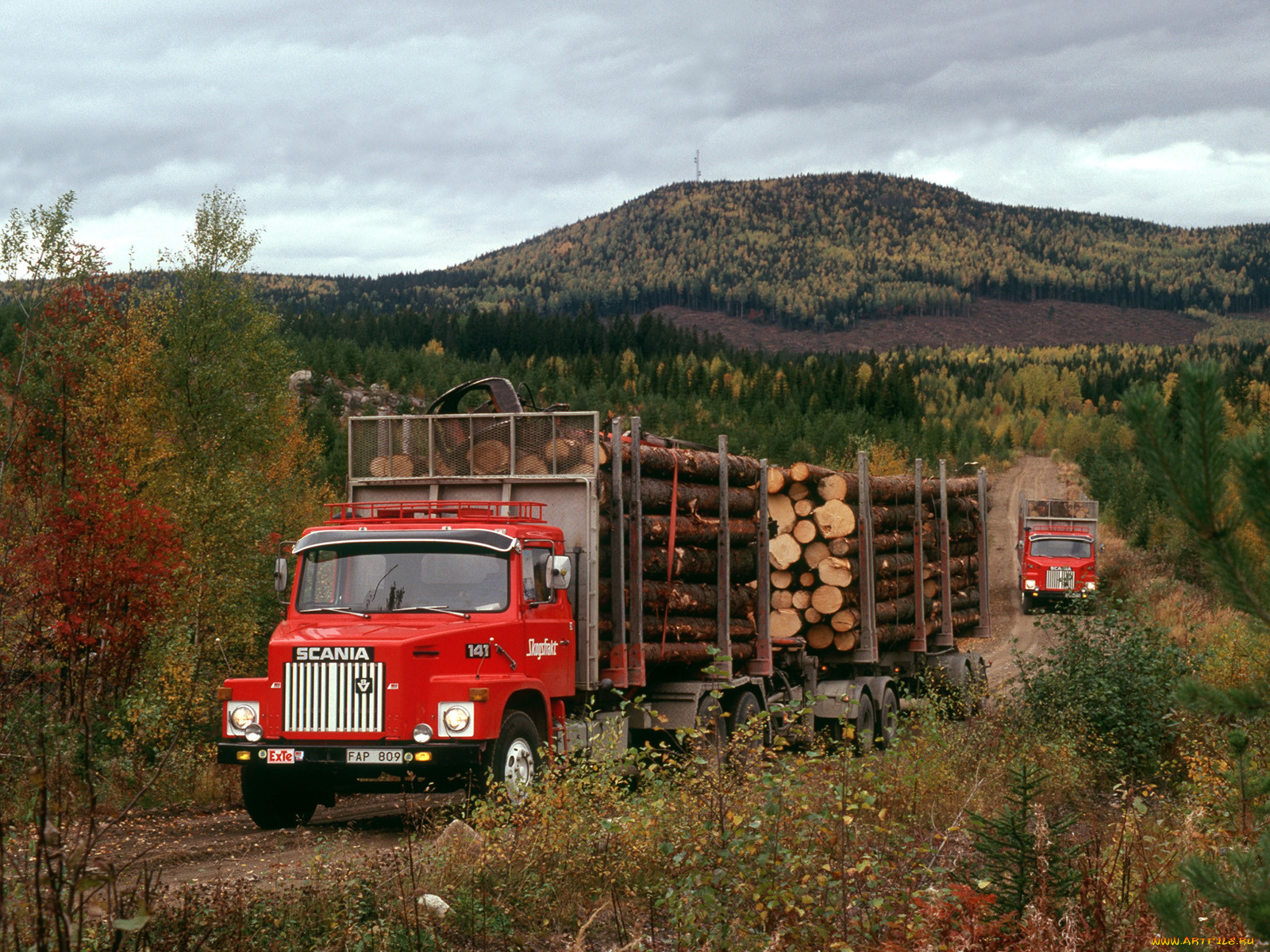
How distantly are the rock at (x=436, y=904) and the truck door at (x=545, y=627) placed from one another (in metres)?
4.12

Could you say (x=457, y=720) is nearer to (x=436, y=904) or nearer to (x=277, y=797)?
(x=277, y=797)

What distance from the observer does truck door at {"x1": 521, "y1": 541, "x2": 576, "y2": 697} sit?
1065 cm

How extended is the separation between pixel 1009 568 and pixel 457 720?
4919 cm

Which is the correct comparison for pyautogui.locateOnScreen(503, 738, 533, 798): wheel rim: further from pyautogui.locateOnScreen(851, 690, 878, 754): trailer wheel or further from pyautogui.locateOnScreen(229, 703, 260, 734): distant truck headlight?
pyautogui.locateOnScreen(851, 690, 878, 754): trailer wheel

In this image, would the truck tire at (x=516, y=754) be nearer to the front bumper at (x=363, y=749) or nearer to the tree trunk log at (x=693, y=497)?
Answer: the front bumper at (x=363, y=749)

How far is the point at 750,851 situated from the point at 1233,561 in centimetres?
302

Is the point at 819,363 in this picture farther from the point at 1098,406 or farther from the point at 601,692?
the point at 601,692

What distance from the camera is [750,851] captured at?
217 inches

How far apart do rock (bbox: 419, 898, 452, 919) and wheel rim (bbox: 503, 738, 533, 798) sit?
2.99 metres

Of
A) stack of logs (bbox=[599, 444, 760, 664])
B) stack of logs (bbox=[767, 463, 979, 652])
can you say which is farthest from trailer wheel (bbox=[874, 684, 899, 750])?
stack of logs (bbox=[599, 444, 760, 664])

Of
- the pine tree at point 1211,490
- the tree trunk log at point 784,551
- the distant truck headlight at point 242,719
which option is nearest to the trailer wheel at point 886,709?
the tree trunk log at point 784,551

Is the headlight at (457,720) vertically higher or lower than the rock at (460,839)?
higher

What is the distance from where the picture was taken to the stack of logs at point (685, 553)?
12.5 meters

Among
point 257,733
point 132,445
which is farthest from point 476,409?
point 132,445
